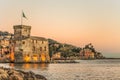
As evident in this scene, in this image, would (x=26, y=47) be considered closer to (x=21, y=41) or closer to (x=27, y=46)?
(x=27, y=46)

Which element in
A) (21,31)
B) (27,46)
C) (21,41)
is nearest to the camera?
(27,46)

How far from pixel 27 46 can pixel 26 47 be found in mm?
440

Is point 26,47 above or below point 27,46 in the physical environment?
below

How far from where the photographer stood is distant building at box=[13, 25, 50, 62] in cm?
10221

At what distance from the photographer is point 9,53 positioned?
365ft

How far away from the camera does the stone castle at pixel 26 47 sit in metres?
102

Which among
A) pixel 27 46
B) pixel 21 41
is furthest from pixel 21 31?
pixel 27 46

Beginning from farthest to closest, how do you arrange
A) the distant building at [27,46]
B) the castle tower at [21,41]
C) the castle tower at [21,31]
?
1. the castle tower at [21,31]
2. the distant building at [27,46]
3. the castle tower at [21,41]

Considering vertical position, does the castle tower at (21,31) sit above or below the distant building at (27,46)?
above

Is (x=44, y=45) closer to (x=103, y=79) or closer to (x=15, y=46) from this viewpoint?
(x=15, y=46)

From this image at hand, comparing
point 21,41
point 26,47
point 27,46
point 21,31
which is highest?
point 21,31

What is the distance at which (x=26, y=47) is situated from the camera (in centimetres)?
10200

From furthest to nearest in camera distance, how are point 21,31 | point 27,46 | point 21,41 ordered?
point 21,31 → point 21,41 → point 27,46

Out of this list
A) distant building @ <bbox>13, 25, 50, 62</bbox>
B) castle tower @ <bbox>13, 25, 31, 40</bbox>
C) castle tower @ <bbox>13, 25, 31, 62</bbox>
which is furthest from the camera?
castle tower @ <bbox>13, 25, 31, 40</bbox>
